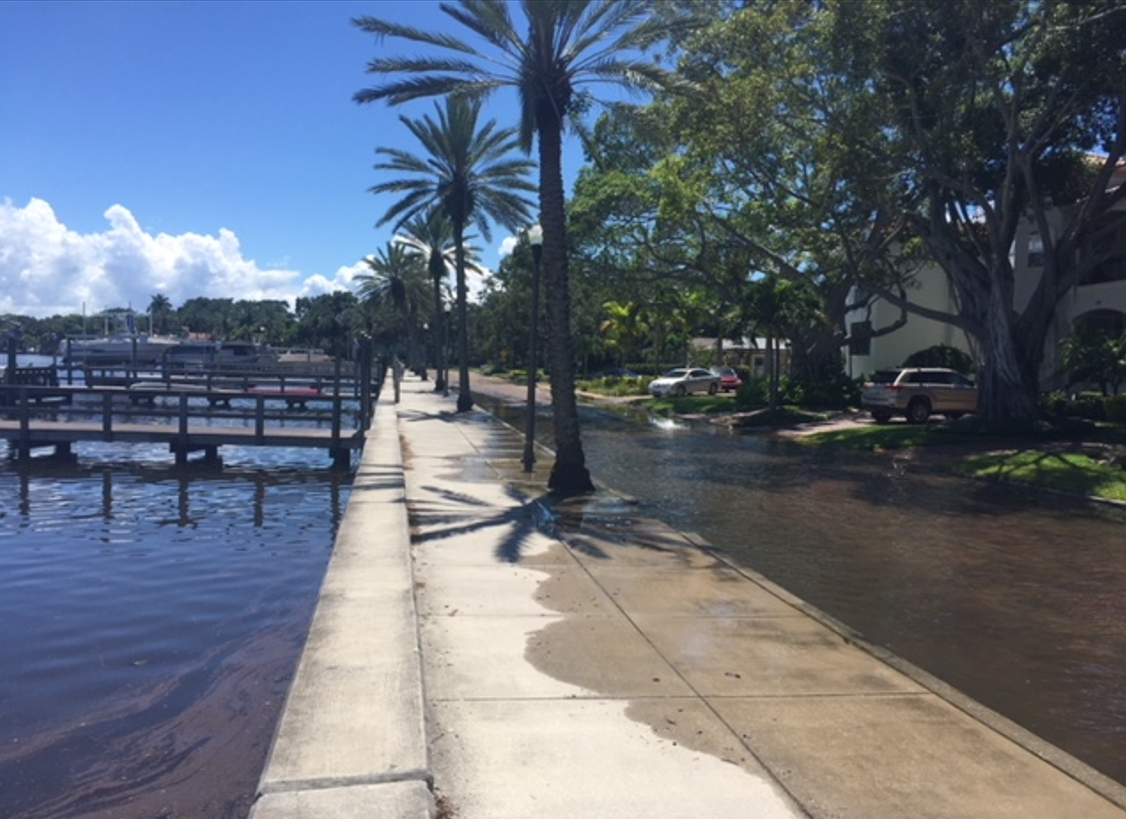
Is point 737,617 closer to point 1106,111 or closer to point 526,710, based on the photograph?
point 526,710

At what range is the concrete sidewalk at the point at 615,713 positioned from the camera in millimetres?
4375

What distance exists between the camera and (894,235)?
111ft

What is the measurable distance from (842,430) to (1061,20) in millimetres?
12276

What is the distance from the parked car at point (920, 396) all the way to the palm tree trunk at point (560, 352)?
18.9 meters

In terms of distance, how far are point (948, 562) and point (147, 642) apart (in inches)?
339

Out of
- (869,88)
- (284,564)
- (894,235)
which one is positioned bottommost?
(284,564)

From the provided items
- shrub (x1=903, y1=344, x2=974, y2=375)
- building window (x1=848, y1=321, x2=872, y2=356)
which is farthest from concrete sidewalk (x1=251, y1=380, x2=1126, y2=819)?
shrub (x1=903, y1=344, x2=974, y2=375)

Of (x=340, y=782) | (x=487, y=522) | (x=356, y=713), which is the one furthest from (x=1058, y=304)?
(x=340, y=782)

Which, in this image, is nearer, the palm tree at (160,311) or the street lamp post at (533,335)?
the street lamp post at (533,335)

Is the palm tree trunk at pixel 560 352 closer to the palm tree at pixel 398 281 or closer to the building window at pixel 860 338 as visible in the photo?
the building window at pixel 860 338

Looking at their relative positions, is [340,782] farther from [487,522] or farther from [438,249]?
[438,249]

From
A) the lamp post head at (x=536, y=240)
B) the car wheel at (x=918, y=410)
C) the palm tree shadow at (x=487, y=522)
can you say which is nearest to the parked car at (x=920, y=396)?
the car wheel at (x=918, y=410)

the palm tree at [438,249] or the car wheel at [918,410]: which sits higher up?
the palm tree at [438,249]

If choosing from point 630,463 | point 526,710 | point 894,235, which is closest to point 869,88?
point 894,235
